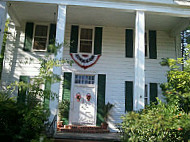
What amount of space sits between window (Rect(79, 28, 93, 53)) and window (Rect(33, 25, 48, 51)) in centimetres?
167

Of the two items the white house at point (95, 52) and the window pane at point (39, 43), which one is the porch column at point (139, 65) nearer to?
the white house at point (95, 52)

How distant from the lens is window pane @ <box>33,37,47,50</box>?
8.42 metres

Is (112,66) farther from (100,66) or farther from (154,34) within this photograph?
(154,34)

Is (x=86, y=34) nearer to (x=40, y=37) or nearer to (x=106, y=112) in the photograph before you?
(x=40, y=37)

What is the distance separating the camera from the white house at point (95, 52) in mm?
7891

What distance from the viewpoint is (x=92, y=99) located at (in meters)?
8.10

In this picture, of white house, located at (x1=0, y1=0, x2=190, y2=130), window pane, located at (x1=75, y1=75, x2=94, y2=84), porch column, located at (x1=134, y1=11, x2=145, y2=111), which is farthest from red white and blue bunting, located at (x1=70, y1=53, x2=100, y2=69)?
porch column, located at (x1=134, y1=11, x2=145, y2=111)

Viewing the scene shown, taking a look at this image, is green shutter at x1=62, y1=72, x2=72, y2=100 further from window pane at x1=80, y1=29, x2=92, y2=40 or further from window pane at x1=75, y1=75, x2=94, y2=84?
window pane at x1=80, y1=29, x2=92, y2=40

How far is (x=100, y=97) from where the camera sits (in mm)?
8039

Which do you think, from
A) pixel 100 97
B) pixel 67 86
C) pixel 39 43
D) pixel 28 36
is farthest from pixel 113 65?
pixel 28 36

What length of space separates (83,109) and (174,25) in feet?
19.0

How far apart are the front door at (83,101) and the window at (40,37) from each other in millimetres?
2187

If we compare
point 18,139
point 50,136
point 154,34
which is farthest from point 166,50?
point 18,139

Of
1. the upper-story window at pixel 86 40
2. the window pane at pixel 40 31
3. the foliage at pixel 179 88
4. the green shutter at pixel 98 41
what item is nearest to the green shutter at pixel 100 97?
the green shutter at pixel 98 41
